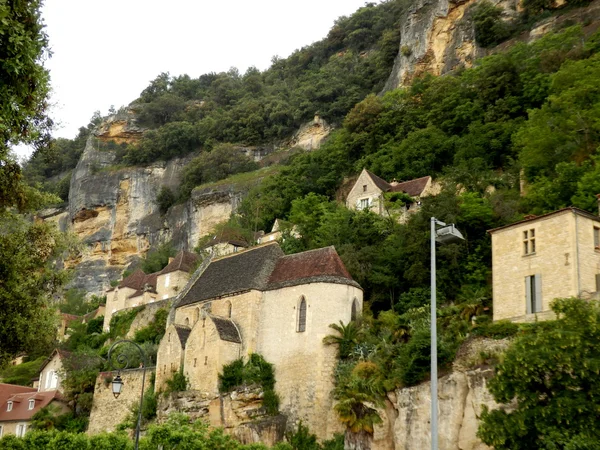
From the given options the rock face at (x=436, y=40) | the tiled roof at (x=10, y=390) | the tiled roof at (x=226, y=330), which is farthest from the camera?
the rock face at (x=436, y=40)

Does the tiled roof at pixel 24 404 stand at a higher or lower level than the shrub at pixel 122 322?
lower

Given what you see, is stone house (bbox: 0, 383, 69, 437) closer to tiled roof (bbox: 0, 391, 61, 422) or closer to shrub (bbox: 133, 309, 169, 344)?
tiled roof (bbox: 0, 391, 61, 422)

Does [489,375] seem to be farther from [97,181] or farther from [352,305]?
[97,181]

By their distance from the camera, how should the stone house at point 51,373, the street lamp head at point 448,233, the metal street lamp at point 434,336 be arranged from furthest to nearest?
the stone house at point 51,373 → the street lamp head at point 448,233 → the metal street lamp at point 434,336

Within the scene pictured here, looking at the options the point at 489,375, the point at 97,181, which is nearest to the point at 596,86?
the point at 489,375

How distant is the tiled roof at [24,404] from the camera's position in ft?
159

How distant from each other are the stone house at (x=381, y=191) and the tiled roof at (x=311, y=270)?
11.0m

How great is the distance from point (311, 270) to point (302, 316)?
2.63 meters

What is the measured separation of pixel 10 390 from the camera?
5384 centimetres

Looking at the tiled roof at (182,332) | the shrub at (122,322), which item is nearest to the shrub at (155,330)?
the shrub at (122,322)

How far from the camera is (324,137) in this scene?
86438 millimetres

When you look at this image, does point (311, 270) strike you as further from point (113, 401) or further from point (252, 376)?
point (113, 401)

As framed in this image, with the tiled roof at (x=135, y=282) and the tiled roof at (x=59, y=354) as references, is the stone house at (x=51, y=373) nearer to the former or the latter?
the tiled roof at (x=59, y=354)

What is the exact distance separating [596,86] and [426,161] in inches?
584
